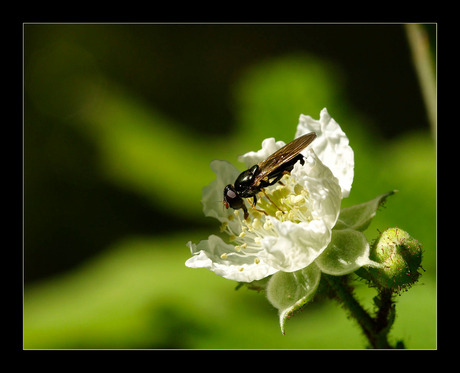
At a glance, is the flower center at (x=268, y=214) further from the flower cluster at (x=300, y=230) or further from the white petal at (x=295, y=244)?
the white petal at (x=295, y=244)

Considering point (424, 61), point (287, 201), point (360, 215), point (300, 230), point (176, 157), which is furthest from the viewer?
point (176, 157)

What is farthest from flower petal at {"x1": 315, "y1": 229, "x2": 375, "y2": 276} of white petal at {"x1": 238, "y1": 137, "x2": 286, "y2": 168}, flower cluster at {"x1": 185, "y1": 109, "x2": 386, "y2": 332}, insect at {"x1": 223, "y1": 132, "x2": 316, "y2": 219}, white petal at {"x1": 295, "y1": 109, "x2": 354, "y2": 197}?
white petal at {"x1": 238, "y1": 137, "x2": 286, "y2": 168}

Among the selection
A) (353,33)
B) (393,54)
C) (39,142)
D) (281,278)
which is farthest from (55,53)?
(281,278)

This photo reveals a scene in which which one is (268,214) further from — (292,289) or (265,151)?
(292,289)

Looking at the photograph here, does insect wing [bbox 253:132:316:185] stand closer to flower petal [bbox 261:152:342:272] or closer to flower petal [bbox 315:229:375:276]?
flower petal [bbox 261:152:342:272]

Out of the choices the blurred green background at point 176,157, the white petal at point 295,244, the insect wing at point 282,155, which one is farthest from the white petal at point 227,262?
the blurred green background at point 176,157

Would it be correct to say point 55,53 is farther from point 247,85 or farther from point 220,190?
point 220,190

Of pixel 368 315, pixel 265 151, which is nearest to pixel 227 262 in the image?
pixel 265 151

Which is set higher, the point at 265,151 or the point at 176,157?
the point at 176,157
